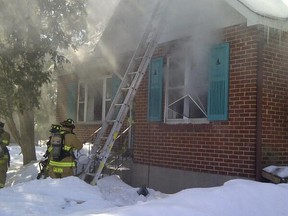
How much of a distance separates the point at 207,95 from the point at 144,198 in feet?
7.48

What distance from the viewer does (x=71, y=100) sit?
43.9 feet

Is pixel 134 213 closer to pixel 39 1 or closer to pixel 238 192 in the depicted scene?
pixel 238 192

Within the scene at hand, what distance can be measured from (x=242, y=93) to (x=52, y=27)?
470cm

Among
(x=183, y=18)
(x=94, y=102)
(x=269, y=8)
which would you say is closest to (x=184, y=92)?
(x=183, y=18)

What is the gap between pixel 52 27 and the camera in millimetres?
9562

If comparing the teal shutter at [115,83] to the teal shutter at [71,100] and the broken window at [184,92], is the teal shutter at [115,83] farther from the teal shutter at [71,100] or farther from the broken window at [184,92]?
the teal shutter at [71,100]

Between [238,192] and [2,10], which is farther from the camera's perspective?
[2,10]

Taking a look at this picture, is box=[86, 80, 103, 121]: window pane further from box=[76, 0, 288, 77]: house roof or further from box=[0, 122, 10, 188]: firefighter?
box=[0, 122, 10, 188]: firefighter

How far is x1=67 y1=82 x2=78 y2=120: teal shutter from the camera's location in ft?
43.4

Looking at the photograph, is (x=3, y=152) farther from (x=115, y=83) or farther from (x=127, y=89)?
(x=127, y=89)

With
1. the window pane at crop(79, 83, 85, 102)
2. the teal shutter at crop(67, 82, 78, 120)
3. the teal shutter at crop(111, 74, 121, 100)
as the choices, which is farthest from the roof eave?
Answer: the teal shutter at crop(67, 82, 78, 120)

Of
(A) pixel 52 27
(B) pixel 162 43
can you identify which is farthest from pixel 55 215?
(A) pixel 52 27

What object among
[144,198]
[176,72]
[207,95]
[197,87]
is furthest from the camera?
[176,72]

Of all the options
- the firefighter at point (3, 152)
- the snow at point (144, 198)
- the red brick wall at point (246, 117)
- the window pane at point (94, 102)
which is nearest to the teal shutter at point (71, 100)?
the window pane at point (94, 102)
